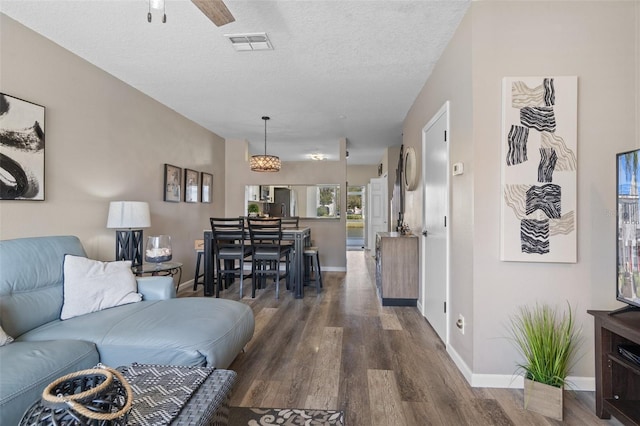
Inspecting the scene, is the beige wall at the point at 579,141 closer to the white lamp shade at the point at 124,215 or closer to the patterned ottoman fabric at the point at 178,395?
the patterned ottoman fabric at the point at 178,395

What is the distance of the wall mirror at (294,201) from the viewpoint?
6.20 metres

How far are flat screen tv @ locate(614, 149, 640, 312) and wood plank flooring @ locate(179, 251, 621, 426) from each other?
75cm

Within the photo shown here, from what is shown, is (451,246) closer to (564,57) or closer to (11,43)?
(564,57)

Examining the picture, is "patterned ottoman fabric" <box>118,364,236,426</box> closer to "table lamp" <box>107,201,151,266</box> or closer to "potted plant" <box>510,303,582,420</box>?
"potted plant" <box>510,303,582,420</box>

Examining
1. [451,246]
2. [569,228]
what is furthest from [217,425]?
[569,228]

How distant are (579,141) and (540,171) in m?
0.32

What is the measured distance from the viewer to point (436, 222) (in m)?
2.96

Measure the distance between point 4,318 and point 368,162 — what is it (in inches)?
325

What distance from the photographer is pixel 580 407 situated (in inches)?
72.1

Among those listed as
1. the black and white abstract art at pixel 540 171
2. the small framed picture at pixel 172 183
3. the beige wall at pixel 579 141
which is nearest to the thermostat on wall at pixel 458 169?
the beige wall at pixel 579 141

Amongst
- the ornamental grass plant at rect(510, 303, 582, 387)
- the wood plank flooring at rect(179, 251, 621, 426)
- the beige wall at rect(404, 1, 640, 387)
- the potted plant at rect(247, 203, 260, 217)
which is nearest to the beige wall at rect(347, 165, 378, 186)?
the potted plant at rect(247, 203, 260, 217)

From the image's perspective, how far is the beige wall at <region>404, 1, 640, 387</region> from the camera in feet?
6.46

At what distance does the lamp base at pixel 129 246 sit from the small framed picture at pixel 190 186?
1.60 meters

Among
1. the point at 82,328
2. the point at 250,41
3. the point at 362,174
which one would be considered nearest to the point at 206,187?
the point at 250,41
